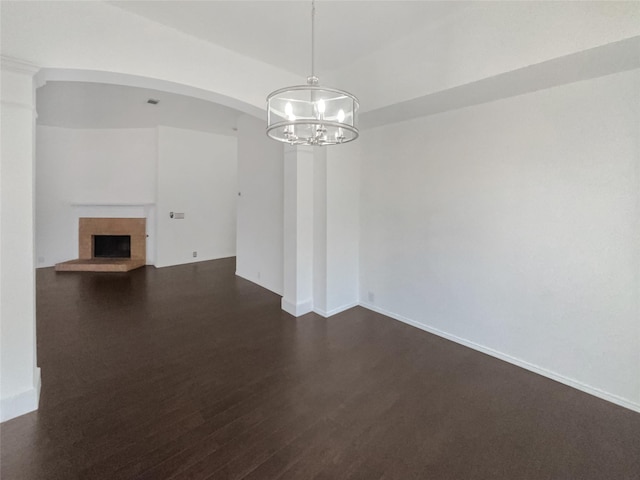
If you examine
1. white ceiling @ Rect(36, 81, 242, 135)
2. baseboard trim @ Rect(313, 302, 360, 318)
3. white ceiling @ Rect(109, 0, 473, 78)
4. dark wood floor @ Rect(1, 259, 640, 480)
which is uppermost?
white ceiling @ Rect(36, 81, 242, 135)

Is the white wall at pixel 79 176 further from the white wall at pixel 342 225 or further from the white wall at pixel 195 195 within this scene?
the white wall at pixel 342 225

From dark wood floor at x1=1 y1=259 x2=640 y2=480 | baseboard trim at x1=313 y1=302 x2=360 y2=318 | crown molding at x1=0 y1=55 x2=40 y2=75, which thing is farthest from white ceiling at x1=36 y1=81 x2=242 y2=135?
baseboard trim at x1=313 y1=302 x2=360 y2=318

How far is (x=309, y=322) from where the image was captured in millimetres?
3871

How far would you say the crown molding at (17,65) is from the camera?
194 cm

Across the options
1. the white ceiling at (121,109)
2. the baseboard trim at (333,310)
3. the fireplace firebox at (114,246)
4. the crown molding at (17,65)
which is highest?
the white ceiling at (121,109)

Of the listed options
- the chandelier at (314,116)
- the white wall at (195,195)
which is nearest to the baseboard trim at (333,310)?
the chandelier at (314,116)

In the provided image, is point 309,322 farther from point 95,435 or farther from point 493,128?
point 493,128

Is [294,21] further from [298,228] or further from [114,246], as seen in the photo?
[114,246]

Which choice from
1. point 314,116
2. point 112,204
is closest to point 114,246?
point 112,204

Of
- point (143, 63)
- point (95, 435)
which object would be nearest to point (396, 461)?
point (95, 435)

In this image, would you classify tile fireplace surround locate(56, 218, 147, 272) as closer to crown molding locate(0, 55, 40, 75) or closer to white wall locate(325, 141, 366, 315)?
white wall locate(325, 141, 366, 315)

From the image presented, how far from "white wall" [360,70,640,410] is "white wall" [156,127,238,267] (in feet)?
17.2

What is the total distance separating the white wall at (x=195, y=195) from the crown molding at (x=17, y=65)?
16.7 feet

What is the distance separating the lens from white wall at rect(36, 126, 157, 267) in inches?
259
